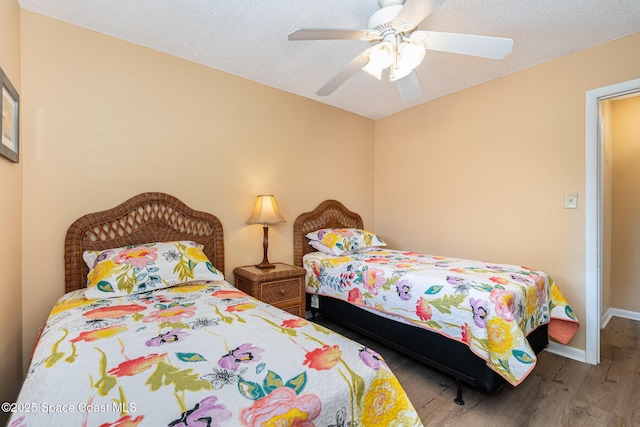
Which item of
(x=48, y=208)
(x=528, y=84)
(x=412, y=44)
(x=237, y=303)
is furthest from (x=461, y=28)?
(x=48, y=208)

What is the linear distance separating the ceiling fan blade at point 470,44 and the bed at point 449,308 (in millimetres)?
1340

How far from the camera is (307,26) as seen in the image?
6.43 feet

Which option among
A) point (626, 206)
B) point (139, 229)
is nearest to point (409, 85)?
point (139, 229)

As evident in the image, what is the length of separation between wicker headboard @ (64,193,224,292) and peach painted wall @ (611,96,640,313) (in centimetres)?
429

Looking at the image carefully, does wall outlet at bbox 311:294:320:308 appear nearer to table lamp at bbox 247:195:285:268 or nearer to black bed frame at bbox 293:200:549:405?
black bed frame at bbox 293:200:549:405

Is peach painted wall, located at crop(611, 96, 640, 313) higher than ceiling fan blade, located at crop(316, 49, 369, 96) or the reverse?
the reverse

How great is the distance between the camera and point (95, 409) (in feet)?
2.44

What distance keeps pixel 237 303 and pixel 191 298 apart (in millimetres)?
296

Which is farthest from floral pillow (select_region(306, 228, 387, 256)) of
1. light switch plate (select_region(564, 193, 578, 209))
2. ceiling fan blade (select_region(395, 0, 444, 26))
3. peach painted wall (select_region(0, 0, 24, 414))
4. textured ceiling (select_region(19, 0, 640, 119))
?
peach painted wall (select_region(0, 0, 24, 414))

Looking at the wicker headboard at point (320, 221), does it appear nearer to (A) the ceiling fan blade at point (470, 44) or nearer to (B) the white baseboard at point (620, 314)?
(A) the ceiling fan blade at point (470, 44)

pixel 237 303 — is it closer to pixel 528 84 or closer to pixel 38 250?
pixel 38 250

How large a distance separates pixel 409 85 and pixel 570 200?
1.65 m

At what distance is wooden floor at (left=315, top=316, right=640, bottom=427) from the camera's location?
165cm

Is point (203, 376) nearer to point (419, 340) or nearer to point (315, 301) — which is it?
point (419, 340)
